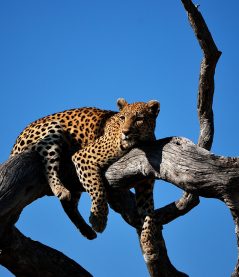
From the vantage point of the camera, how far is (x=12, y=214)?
8.38 meters

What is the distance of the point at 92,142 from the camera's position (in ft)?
30.2

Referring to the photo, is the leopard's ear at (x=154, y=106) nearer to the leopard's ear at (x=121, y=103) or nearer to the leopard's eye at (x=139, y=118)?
the leopard's eye at (x=139, y=118)

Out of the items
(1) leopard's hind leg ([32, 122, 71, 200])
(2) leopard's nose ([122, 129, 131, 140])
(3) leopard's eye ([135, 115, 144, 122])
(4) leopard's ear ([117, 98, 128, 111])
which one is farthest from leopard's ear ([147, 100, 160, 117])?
(1) leopard's hind leg ([32, 122, 71, 200])

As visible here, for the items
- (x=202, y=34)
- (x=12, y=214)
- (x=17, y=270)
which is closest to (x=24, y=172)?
(x=12, y=214)

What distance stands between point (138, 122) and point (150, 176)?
793 millimetres

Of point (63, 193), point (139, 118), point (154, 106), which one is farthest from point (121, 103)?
point (63, 193)

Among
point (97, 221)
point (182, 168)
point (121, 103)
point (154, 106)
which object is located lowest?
point (97, 221)

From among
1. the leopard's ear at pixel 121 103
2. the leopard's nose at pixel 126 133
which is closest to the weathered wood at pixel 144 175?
the leopard's nose at pixel 126 133

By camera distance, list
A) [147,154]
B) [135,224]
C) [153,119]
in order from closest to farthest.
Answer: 1. [147,154]
2. [153,119]
3. [135,224]

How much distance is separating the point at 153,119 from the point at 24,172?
6.17 feet

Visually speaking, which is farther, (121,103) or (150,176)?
(121,103)

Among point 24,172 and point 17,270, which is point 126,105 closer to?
point 24,172

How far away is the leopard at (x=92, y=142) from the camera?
8602mm

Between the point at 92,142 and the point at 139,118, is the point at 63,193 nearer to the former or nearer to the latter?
the point at 92,142
